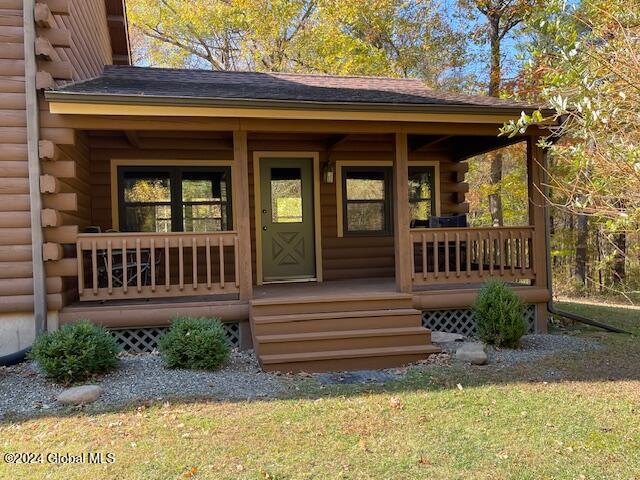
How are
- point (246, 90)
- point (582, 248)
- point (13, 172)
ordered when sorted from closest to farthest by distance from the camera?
point (13, 172) < point (246, 90) < point (582, 248)

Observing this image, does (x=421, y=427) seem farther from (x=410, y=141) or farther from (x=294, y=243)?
(x=410, y=141)

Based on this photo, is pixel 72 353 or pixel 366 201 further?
pixel 366 201

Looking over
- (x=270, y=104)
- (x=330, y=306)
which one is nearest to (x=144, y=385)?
(x=330, y=306)

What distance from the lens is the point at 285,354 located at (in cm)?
527

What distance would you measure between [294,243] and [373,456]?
17.1ft

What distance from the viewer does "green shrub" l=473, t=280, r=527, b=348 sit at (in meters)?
5.78

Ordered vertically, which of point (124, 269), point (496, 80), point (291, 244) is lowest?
point (124, 269)

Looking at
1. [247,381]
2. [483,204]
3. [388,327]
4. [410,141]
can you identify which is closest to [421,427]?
[247,381]

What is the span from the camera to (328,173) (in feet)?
26.7

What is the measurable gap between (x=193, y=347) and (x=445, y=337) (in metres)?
3.04

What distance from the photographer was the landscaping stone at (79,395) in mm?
4152

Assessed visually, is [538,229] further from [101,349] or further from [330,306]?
[101,349]

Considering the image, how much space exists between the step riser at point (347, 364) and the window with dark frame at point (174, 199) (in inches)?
128

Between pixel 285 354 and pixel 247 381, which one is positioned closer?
pixel 247 381
